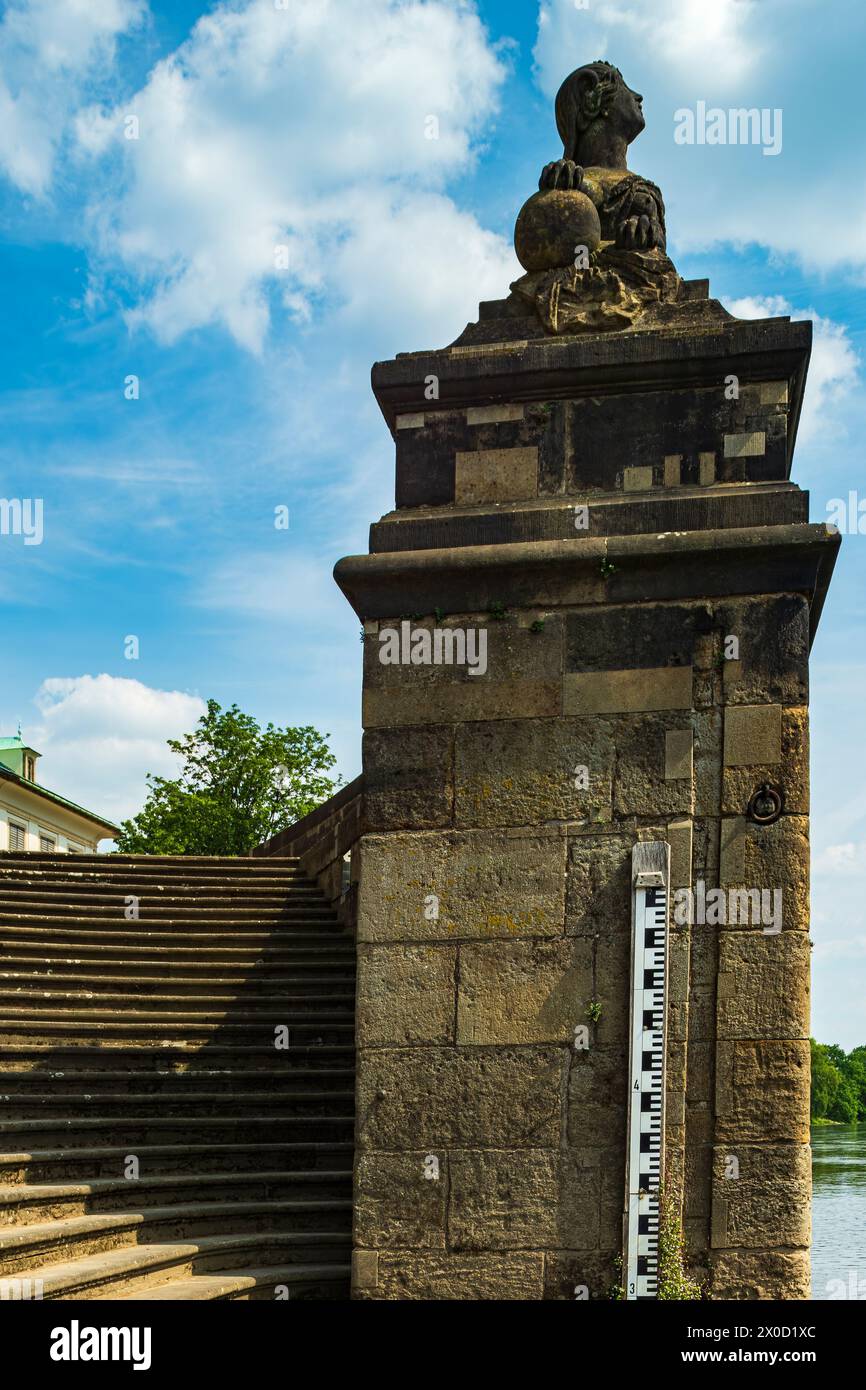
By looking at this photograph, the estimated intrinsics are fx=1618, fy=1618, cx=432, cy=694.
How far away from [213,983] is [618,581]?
4.44 meters

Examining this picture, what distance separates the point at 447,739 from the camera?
719 centimetres

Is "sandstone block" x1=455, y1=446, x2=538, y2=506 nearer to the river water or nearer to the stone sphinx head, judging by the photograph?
the stone sphinx head

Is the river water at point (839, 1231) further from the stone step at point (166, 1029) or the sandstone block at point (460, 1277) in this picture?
the stone step at point (166, 1029)

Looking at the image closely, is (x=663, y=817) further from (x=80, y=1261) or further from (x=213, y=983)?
(x=213, y=983)

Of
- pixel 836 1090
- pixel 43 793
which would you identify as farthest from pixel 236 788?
pixel 836 1090

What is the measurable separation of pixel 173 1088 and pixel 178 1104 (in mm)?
215

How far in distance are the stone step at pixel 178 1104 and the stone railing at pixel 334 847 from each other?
2.49 meters

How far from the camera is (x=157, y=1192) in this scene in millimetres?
7863

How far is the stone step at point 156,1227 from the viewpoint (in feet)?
21.9

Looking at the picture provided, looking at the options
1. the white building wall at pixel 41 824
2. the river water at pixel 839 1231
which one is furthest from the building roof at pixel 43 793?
the river water at pixel 839 1231

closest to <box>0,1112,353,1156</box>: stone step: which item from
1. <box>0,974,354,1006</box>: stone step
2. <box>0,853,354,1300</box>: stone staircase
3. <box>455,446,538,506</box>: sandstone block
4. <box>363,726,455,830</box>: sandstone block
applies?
<box>0,853,354,1300</box>: stone staircase

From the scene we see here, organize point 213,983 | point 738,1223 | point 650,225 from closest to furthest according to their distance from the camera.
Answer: point 738,1223
point 650,225
point 213,983

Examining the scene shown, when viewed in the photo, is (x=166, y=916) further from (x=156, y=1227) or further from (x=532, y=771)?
(x=532, y=771)

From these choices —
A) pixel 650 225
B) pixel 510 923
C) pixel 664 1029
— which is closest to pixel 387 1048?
pixel 510 923
